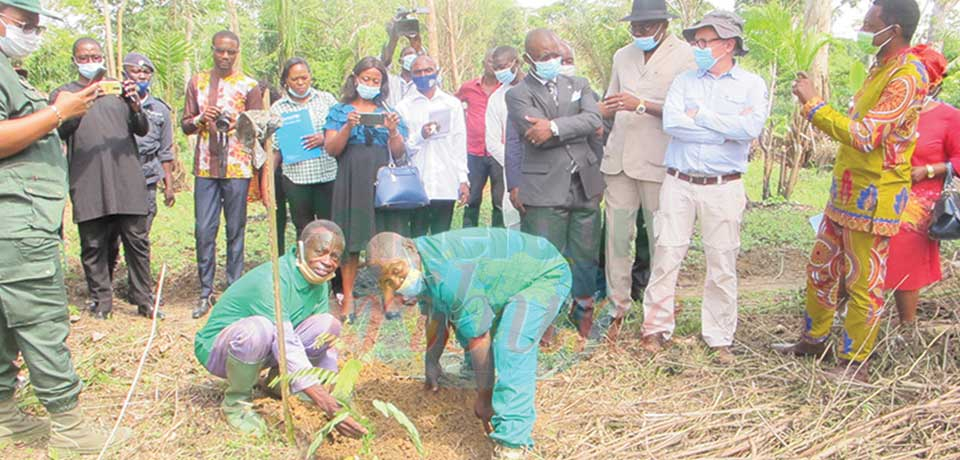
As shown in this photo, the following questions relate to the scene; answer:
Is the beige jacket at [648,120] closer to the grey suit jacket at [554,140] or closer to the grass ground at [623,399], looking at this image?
the grey suit jacket at [554,140]

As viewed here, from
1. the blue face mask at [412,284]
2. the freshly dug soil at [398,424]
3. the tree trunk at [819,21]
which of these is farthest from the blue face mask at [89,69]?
the tree trunk at [819,21]

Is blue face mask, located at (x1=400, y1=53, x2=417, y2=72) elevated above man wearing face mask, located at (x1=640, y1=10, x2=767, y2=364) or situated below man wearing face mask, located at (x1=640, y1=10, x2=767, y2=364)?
above

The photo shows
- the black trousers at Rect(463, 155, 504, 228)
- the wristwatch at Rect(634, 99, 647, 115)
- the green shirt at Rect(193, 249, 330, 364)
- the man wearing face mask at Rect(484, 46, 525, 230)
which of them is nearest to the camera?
the green shirt at Rect(193, 249, 330, 364)

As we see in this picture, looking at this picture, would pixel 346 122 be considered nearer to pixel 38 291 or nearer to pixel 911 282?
pixel 38 291

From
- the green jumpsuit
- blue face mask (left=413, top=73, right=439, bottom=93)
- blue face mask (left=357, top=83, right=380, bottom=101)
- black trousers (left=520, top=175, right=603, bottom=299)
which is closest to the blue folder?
blue face mask (left=357, top=83, right=380, bottom=101)

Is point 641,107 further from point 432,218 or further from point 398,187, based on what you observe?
point 432,218

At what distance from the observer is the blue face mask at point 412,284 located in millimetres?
2887

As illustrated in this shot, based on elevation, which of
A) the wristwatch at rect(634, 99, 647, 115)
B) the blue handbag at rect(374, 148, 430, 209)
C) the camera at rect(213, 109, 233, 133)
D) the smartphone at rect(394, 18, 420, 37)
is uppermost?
the smartphone at rect(394, 18, 420, 37)

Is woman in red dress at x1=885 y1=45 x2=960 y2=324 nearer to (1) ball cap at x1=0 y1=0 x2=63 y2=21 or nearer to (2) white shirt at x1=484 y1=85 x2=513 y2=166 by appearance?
(2) white shirt at x1=484 y1=85 x2=513 y2=166

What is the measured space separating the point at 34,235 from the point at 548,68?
273cm

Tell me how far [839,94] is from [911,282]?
12.7 metres

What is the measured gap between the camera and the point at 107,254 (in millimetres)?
4949

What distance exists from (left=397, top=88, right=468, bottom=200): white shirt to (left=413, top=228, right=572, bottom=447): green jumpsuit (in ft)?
5.98

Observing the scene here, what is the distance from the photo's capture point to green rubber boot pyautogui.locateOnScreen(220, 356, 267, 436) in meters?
3.23
